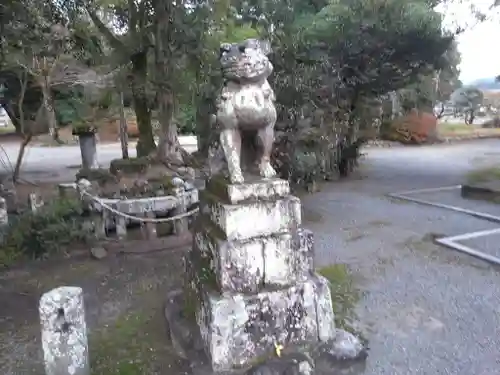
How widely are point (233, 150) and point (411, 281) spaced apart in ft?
8.67

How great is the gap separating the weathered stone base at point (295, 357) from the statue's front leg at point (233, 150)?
116 centimetres

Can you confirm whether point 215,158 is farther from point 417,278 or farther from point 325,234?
point 325,234

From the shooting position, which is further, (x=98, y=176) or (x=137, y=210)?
(x=98, y=176)

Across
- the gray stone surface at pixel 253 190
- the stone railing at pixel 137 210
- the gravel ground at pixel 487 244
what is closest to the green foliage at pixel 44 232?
the stone railing at pixel 137 210

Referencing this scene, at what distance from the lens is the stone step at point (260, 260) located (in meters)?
3.07

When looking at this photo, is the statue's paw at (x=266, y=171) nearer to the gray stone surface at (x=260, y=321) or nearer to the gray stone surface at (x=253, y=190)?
the gray stone surface at (x=253, y=190)

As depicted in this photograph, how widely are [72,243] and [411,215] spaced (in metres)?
5.17

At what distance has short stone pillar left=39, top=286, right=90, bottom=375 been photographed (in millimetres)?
2887

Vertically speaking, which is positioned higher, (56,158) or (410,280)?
(56,158)

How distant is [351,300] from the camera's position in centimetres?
432

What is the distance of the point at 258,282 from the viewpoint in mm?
3141

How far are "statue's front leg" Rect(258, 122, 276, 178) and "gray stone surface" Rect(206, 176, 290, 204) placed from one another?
10 cm

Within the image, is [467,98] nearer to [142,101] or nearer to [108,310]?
[142,101]

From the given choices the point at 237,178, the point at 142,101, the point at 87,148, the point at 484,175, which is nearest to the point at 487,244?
the point at 237,178
